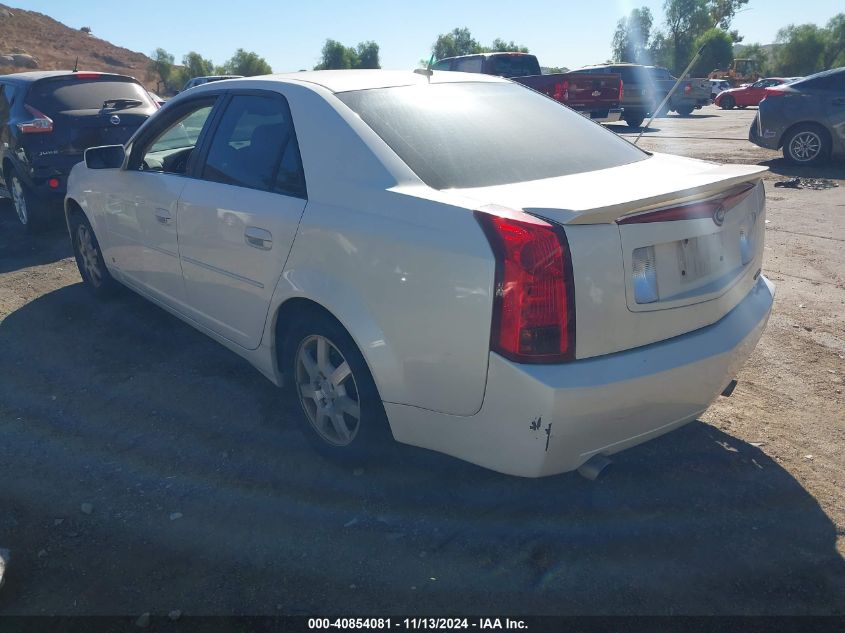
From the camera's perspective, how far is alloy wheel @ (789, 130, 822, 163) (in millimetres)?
11352

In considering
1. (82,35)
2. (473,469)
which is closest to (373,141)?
(473,469)

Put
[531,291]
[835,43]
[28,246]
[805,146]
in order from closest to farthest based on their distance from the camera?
1. [531,291]
2. [28,246]
3. [805,146]
4. [835,43]

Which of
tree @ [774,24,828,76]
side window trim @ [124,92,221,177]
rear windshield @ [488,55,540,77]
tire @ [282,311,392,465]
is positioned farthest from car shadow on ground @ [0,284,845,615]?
tree @ [774,24,828,76]

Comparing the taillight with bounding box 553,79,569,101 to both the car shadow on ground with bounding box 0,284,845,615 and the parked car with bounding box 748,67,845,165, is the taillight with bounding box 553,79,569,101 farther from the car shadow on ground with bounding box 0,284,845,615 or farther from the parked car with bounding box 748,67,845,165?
the car shadow on ground with bounding box 0,284,845,615

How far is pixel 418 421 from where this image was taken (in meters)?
2.81

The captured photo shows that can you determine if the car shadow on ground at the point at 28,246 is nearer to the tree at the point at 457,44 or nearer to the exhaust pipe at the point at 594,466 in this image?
the exhaust pipe at the point at 594,466

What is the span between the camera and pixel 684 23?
7588cm

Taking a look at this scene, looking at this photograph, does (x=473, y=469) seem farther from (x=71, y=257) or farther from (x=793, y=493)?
(x=71, y=257)

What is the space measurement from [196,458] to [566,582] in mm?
1914

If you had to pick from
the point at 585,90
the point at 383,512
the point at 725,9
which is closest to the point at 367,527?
the point at 383,512

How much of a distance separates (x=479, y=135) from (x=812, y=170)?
10.3 m

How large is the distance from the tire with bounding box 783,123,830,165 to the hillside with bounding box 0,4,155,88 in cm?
5138

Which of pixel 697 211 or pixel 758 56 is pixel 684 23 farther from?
pixel 697 211

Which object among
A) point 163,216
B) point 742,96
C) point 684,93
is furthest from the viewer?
point 742,96
